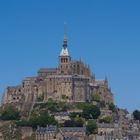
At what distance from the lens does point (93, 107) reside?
115062 millimetres

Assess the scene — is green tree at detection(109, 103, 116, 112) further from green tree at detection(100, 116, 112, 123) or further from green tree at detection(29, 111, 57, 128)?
green tree at detection(29, 111, 57, 128)

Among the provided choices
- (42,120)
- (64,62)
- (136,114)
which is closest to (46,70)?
(64,62)

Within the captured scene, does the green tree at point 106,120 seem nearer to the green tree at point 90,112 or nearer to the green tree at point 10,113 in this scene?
the green tree at point 90,112

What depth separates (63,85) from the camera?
117 meters

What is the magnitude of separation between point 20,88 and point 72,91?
35.6 ft

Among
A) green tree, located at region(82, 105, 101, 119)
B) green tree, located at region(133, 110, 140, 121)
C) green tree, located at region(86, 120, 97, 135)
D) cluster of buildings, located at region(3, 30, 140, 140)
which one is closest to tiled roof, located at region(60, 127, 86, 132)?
cluster of buildings, located at region(3, 30, 140, 140)

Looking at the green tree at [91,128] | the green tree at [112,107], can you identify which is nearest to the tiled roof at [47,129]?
the green tree at [91,128]

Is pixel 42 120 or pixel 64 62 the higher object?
pixel 64 62

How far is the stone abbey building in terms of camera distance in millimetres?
117625

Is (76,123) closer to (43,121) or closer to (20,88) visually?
(43,121)

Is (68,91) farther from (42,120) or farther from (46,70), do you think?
(42,120)

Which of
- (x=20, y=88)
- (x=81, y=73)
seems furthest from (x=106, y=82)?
(x=20, y=88)

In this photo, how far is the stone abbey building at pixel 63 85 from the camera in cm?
11762

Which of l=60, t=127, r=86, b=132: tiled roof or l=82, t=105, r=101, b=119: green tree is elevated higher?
l=82, t=105, r=101, b=119: green tree
